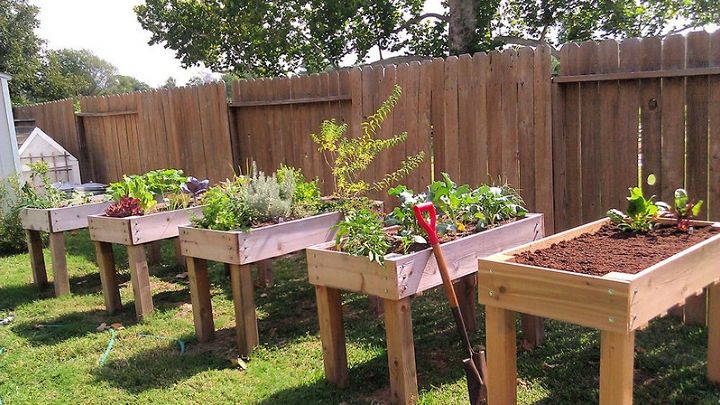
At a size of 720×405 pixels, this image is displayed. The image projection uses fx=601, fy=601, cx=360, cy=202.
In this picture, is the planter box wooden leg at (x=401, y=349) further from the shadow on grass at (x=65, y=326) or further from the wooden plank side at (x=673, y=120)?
the shadow on grass at (x=65, y=326)

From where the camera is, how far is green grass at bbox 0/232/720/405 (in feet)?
11.1

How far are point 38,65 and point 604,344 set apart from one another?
38.0m

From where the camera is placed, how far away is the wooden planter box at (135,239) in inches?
194

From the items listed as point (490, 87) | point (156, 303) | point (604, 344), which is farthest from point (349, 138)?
point (604, 344)

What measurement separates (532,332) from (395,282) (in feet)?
4.40

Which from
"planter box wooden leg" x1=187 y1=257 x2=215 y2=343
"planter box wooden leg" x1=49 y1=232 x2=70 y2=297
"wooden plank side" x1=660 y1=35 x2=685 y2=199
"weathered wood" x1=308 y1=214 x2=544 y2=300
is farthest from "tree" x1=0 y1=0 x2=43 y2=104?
"wooden plank side" x1=660 y1=35 x2=685 y2=199

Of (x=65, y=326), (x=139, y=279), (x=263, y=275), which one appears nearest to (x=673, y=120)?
(x=263, y=275)

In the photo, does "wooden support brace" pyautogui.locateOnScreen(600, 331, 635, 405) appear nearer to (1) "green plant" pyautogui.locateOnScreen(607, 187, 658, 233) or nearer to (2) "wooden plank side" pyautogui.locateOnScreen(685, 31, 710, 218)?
(1) "green plant" pyautogui.locateOnScreen(607, 187, 658, 233)

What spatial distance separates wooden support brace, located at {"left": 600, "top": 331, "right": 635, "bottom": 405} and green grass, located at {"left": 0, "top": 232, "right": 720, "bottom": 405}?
0.90 m

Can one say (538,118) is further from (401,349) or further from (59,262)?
(59,262)

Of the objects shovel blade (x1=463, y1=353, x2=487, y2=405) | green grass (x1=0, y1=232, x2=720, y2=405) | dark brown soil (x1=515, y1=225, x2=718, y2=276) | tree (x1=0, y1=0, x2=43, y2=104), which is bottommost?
green grass (x1=0, y1=232, x2=720, y2=405)

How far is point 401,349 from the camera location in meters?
3.13

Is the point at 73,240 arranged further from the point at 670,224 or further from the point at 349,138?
the point at 670,224

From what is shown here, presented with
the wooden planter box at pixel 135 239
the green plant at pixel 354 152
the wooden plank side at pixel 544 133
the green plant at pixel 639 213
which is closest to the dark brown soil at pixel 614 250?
the green plant at pixel 639 213
